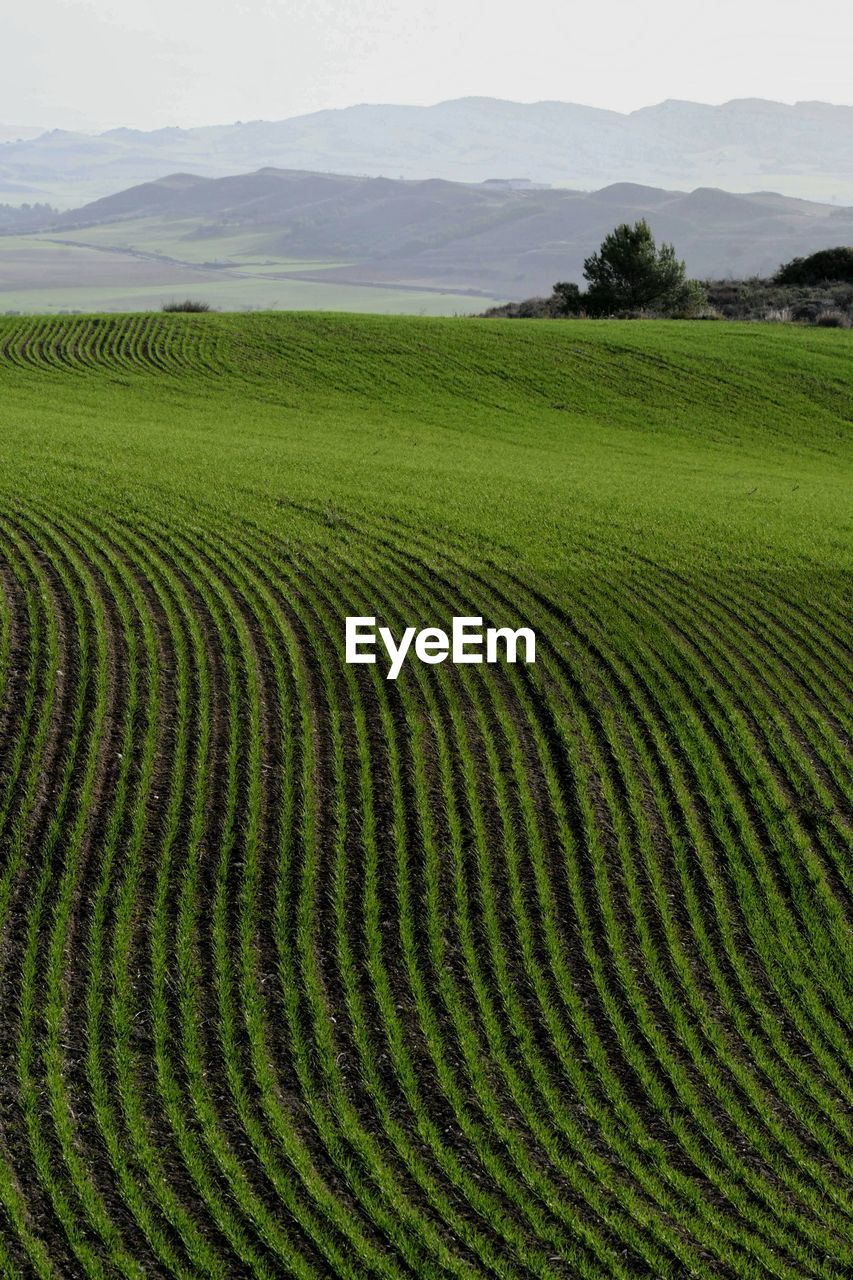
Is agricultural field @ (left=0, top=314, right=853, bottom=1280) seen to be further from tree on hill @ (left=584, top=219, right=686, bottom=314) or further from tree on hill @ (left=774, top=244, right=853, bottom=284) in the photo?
tree on hill @ (left=774, top=244, right=853, bottom=284)

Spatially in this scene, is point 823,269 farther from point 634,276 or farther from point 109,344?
point 109,344

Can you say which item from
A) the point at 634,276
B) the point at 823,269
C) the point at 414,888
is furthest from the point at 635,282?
the point at 414,888

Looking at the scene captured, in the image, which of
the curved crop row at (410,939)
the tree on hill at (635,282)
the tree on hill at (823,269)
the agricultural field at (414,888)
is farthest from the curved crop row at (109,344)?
the tree on hill at (823,269)

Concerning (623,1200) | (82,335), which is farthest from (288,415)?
(623,1200)

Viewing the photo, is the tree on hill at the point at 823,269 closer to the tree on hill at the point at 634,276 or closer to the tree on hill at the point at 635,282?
the tree on hill at the point at 635,282

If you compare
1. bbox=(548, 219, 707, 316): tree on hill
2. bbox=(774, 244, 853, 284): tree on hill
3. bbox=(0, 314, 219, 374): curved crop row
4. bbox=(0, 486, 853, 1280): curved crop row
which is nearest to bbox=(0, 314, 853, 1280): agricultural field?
bbox=(0, 486, 853, 1280): curved crop row

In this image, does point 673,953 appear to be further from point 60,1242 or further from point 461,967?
point 60,1242

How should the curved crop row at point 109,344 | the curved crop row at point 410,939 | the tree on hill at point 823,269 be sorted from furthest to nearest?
the tree on hill at point 823,269 < the curved crop row at point 109,344 < the curved crop row at point 410,939
